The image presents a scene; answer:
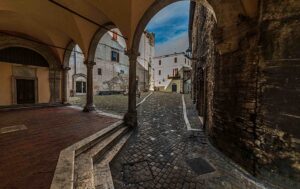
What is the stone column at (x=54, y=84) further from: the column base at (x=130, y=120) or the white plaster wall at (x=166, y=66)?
the white plaster wall at (x=166, y=66)

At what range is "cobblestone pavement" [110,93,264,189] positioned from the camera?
116 inches

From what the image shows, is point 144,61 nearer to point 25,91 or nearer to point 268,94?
point 25,91

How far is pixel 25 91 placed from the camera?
405 inches

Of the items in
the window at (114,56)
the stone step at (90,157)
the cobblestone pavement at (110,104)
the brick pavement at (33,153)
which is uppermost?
the window at (114,56)

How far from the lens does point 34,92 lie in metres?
10.6

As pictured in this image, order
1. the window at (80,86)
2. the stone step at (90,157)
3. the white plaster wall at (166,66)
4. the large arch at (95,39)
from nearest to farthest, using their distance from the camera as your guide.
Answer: the stone step at (90,157), the large arch at (95,39), the window at (80,86), the white plaster wall at (166,66)

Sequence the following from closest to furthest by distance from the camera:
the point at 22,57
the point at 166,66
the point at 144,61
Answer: the point at 22,57 → the point at 144,61 → the point at 166,66

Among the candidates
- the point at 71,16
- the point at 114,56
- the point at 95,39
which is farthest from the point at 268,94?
the point at 114,56

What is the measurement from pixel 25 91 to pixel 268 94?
13.7 metres

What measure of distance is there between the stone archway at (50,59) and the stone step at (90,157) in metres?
8.85

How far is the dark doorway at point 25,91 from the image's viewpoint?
995cm

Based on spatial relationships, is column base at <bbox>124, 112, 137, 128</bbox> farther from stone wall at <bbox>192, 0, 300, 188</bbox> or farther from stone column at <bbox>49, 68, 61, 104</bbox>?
stone column at <bbox>49, 68, 61, 104</bbox>

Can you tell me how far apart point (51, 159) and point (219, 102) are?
465 cm

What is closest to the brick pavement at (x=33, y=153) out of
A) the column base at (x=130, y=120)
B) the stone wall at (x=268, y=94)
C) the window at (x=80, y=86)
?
the column base at (x=130, y=120)
